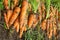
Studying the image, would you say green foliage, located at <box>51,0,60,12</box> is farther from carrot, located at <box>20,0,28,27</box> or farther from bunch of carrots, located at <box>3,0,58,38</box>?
carrot, located at <box>20,0,28,27</box>

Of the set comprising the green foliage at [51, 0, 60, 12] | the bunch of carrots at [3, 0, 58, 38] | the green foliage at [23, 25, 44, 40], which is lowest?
the green foliage at [23, 25, 44, 40]

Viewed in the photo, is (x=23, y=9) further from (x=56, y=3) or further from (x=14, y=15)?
(x=56, y=3)

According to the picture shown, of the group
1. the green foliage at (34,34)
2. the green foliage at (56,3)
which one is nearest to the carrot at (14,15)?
the green foliage at (34,34)

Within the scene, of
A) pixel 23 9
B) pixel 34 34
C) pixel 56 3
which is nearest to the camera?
pixel 23 9

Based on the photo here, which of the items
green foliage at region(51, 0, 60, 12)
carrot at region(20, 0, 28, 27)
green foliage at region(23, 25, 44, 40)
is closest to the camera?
carrot at region(20, 0, 28, 27)

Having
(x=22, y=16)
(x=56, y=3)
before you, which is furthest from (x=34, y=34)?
(x=56, y=3)

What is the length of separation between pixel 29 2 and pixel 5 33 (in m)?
0.46

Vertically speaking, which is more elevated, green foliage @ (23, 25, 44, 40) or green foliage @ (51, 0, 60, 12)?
green foliage @ (51, 0, 60, 12)

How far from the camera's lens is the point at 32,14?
2.18 meters

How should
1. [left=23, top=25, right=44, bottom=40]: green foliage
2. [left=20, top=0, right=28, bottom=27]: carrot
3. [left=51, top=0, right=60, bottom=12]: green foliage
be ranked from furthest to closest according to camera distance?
[left=51, top=0, right=60, bottom=12]: green foliage → [left=23, top=25, right=44, bottom=40]: green foliage → [left=20, top=0, right=28, bottom=27]: carrot

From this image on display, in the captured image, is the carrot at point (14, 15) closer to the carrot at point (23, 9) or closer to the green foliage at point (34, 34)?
the carrot at point (23, 9)

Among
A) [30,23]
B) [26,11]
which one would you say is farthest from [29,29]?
[26,11]

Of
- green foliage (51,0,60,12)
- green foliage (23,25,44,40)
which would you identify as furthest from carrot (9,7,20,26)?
green foliage (51,0,60,12)

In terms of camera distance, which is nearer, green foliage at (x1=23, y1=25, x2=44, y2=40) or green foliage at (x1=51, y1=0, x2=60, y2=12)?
green foliage at (x1=23, y1=25, x2=44, y2=40)
